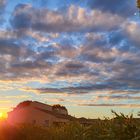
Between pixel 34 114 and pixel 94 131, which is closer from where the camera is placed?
pixel 94 131

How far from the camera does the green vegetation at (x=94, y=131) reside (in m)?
12.0

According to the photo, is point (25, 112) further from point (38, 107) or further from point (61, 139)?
point (61, 139)

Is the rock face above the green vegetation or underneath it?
above

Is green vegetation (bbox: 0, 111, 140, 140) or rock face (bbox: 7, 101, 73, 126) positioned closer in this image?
green vegetation (bbox: 0, 111, 140, 140)

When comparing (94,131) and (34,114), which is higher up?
(34,114)

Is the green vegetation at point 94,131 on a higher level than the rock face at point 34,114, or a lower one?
lower

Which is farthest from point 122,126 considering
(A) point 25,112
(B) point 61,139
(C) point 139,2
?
(A) point 25,112

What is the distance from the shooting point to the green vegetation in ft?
39.3

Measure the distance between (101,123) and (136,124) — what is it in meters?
2.92

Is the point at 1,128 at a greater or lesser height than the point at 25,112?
lesser

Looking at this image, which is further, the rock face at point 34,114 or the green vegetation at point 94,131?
the rock face at point 34,114

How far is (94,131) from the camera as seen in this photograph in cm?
1509

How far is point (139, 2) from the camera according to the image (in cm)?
1402

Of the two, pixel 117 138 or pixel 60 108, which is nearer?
pixel 117 138
